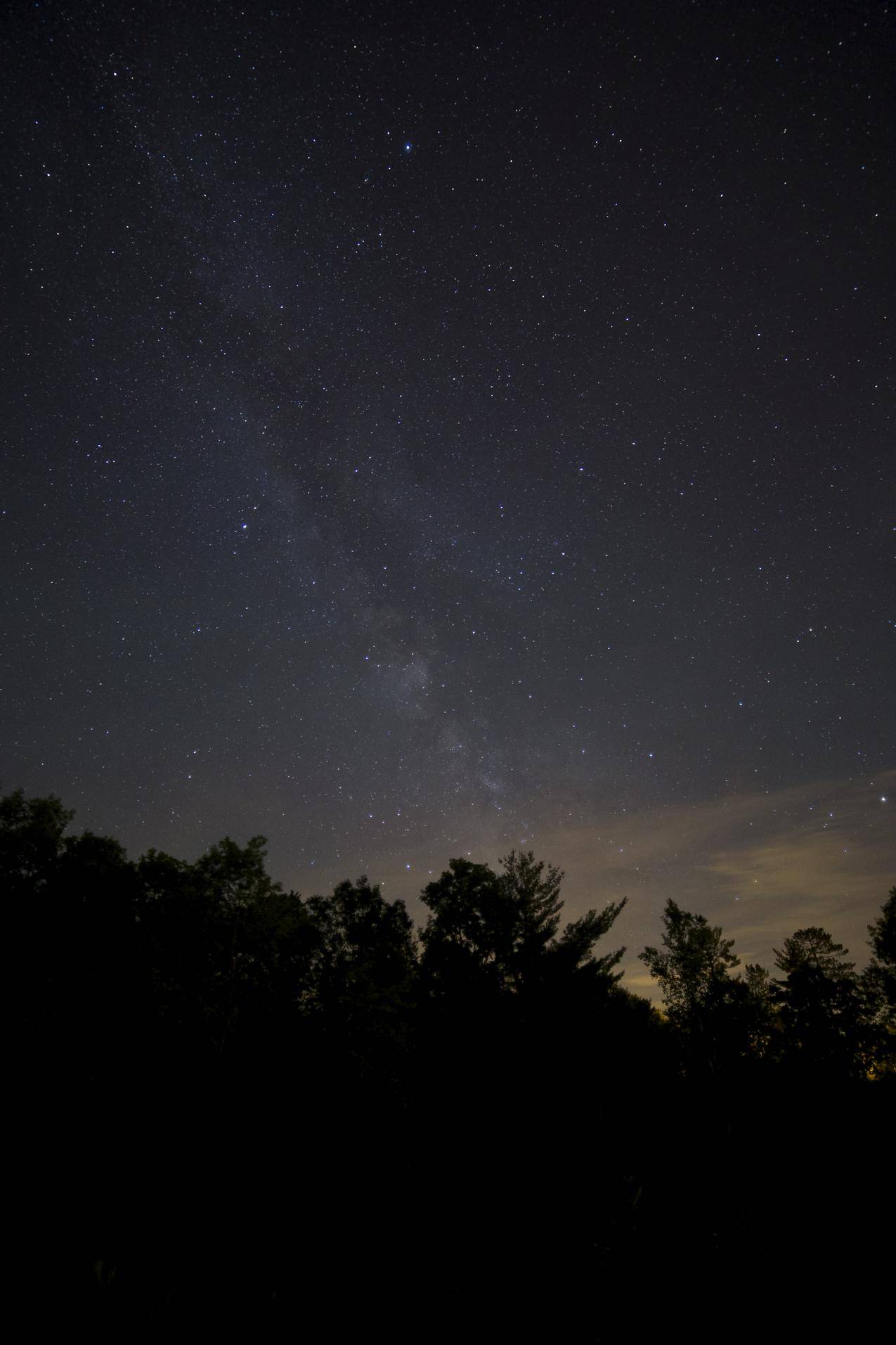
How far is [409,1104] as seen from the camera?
78.1 feet

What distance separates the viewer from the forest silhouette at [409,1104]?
24.7 ft

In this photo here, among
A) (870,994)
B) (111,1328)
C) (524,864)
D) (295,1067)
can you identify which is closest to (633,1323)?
(111,1328)

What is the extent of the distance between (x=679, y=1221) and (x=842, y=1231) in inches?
277

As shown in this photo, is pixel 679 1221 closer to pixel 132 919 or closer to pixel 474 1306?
pixel 474 1306

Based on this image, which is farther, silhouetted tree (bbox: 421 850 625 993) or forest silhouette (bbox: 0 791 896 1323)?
silhouetted tree (bbox: 421 850 625 993)

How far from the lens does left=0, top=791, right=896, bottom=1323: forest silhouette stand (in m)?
7.52

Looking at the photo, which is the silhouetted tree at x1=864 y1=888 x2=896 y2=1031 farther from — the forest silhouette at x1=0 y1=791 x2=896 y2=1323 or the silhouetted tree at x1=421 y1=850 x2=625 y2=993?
the silhouetted tree at x1=421 y1=850 x2=625 y2=993

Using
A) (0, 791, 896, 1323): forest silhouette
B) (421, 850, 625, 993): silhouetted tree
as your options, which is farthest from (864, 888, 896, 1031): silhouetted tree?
(421, 850, 625, 993): silhouetted tree

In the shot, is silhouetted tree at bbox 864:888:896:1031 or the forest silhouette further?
silhouetted tree at bbox 864:888:896:1031

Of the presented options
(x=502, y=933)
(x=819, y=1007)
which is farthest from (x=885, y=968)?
(x=502, y=933)

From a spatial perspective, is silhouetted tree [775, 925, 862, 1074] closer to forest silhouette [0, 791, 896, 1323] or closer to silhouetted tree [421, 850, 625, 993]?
forest silhouette [0, 791, 896, 1323]

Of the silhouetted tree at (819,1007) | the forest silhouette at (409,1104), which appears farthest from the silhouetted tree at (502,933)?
the silhouetted tree at (819,1007)

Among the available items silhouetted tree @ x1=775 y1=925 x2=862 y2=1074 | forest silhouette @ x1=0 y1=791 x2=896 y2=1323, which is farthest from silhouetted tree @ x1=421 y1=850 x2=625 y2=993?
A: silhouetted tree @ x1=775 y1=925 x2=862 y2=1074

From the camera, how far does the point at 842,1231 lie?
1105 cm
